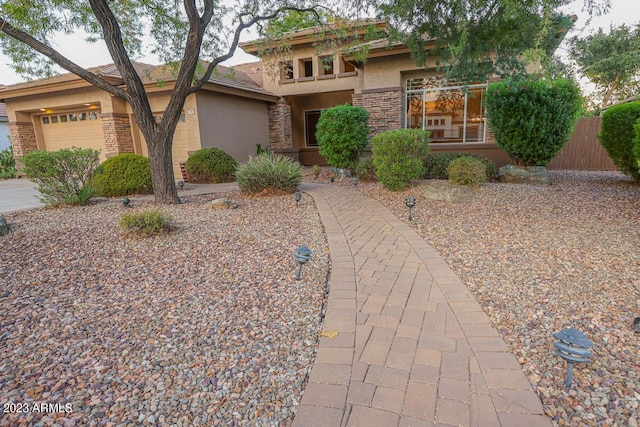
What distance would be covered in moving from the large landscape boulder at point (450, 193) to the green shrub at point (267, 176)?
271 centimetres

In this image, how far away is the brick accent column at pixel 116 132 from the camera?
1162cm

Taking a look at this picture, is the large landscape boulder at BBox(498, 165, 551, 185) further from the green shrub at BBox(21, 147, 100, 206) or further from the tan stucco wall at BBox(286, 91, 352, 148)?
the green shrub at BBox(21, 147, 100, 206)

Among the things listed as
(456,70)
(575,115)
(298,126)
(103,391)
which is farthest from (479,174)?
(298,126)

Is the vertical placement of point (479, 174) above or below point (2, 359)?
above

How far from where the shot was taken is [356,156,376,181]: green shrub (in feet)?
28.6

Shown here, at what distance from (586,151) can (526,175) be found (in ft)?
15.4

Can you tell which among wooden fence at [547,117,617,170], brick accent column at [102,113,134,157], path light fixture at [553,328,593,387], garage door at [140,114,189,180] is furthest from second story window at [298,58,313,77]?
path light fixture at [553,328,593,387]

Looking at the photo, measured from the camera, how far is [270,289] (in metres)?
3.05

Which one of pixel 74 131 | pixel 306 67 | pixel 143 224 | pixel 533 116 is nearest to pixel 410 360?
pixel 143 224

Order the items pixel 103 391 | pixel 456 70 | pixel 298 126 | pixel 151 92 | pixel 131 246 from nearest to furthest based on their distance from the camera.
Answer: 1. pixel 103 391
2. pixel 131 246
3. pixel 456 70
4. pixel 151 92
5. pixel 298 126

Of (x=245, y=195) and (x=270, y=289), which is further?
(x=245, y=195)

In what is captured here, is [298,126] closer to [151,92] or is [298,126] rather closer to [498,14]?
[151,92]

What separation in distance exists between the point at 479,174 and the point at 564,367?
5.45m

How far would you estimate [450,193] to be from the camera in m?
6.24
